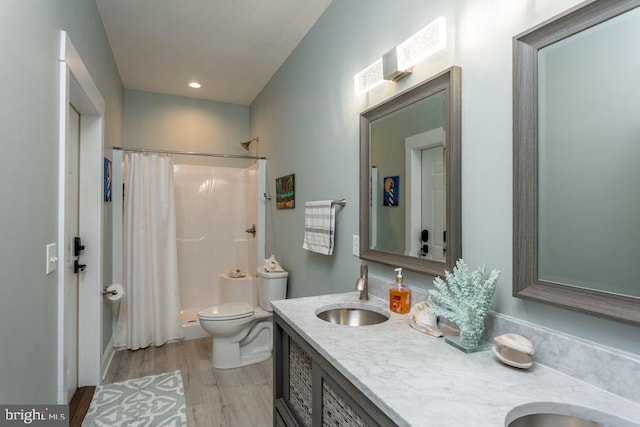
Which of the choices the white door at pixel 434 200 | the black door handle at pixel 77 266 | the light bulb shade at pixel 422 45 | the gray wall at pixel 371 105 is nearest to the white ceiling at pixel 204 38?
the gray wall at pixel 371 105

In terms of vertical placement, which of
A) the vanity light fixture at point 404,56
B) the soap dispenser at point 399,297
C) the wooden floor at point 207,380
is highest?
the vanity light fixture at point 404,56

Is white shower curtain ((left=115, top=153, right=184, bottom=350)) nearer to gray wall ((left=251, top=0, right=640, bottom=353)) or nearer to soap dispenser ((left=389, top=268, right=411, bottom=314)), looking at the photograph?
gray wall ((left=251, top=0, right=640, bottom=353))

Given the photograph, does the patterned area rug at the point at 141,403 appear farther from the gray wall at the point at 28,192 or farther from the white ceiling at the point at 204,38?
the white ceiling at the point at 204,38

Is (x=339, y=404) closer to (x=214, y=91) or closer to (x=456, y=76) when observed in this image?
(x=456, y=76)

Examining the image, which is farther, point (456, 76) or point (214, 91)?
point (214, 91)

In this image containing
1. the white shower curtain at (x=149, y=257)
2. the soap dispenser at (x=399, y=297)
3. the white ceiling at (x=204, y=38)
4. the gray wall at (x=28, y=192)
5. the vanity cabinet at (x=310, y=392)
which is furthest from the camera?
the white shower curtain at (x=149, y=257)

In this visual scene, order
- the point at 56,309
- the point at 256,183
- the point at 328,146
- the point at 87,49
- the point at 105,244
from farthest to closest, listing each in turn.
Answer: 1. the point at 256,183
2. the point at 105,244
3. the point at 328,146
4. the point at 87,49
5. the point at 56,309

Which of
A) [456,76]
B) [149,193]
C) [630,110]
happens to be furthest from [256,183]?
[630,110]

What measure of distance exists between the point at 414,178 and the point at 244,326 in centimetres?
192

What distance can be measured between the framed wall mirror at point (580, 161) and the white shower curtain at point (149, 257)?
3.00 m

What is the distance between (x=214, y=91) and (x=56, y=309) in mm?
2895

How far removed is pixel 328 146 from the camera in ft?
7.39

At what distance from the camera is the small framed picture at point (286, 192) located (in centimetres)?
283

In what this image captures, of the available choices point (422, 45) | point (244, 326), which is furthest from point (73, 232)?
point (422, 45)
